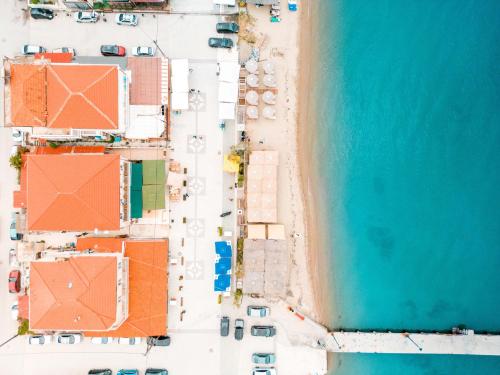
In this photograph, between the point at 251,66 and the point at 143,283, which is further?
the point at 251,66

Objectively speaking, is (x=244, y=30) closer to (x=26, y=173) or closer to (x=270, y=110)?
(x=270, y=110)

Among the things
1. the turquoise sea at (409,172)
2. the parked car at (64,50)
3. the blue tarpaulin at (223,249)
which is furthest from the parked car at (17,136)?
the turquoise sea at (409,172)

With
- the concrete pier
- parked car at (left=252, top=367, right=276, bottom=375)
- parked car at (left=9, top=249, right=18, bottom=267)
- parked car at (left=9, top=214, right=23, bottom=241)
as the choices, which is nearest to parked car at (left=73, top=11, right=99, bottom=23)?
parked car at (left=9, top=214, right=23, bottom=241)

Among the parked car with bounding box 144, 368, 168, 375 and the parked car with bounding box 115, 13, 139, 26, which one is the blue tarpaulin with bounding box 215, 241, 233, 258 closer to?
the parked car with bounding box 144, 368, 168, 375

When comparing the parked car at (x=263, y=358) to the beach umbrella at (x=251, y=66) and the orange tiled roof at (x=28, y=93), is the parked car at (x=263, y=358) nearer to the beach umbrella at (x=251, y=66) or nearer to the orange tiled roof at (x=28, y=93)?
the beach umbrella at (x=251, y=66)

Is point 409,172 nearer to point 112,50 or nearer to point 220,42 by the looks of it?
point 220,42

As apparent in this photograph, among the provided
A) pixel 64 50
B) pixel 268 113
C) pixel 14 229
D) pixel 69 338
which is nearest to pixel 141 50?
pixel 64 50

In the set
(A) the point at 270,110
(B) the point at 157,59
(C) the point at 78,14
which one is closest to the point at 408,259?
(A) the point at 270,110
